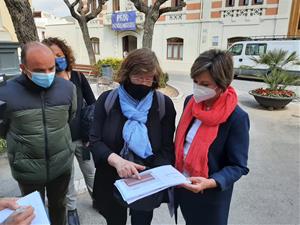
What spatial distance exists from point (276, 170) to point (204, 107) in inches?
116

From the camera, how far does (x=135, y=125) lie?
1.59 m

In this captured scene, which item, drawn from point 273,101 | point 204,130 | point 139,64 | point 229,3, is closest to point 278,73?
point 273,101

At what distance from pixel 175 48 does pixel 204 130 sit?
19.0m

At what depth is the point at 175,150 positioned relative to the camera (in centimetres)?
170

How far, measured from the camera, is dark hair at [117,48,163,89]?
60.7 inches

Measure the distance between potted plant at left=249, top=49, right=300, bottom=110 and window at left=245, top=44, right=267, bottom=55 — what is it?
21.2 feet

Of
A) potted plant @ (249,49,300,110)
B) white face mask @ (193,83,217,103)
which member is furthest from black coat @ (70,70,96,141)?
potted plant @ (249,49,300,110)

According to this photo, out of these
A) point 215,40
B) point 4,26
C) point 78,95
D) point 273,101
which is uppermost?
point 4,26

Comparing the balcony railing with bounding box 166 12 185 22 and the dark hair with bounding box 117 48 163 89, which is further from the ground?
the balcony railing with bounding box 166 12 185 22

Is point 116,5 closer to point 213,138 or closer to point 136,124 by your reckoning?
point 136,124

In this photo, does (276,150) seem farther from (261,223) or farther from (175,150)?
(175,150)

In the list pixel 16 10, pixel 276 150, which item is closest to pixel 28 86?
pixel 16 10

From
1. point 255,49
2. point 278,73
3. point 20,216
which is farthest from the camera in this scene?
point 255,49

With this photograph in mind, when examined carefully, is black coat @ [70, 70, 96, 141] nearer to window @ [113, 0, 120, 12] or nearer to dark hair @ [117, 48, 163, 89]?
dark hair @ [117, 48, 163, 89]
